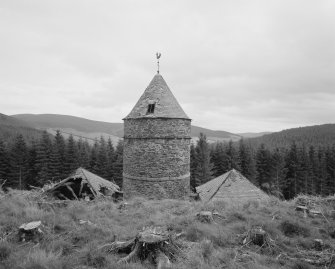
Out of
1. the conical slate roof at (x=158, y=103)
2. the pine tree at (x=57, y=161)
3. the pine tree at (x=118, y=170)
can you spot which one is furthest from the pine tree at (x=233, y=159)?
the conical slate roof at (x=158, y=103)

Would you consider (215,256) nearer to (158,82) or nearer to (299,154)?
(158,82)

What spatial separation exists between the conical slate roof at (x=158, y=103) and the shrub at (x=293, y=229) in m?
9.03

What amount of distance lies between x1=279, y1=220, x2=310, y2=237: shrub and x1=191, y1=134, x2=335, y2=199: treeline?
30.9 meters

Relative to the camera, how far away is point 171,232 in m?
6.62

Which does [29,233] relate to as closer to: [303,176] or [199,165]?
[199,165]

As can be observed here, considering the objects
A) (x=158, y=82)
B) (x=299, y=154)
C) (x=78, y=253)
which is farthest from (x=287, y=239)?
(x=299, y=154)

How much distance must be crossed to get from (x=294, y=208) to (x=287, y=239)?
3.34 metres

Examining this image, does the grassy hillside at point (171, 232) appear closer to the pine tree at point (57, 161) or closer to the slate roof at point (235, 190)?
the slate roof at point (235, 190)

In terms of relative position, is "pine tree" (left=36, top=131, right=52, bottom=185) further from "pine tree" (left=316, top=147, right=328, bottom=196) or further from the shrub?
"pine tree" (left=316, top=147, right=328, bottom=196)

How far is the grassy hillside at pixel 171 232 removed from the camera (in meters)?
5.24

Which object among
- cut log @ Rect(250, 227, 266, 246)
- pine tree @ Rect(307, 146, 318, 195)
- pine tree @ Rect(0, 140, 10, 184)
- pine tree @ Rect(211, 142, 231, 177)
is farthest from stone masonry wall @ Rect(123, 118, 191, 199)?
pine tree @ Rect(307, 146, 318, 195)

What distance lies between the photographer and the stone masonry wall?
1501 centimetres

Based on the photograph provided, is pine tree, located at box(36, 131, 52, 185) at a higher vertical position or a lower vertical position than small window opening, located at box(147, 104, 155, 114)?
lower

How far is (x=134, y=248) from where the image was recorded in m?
5.61
